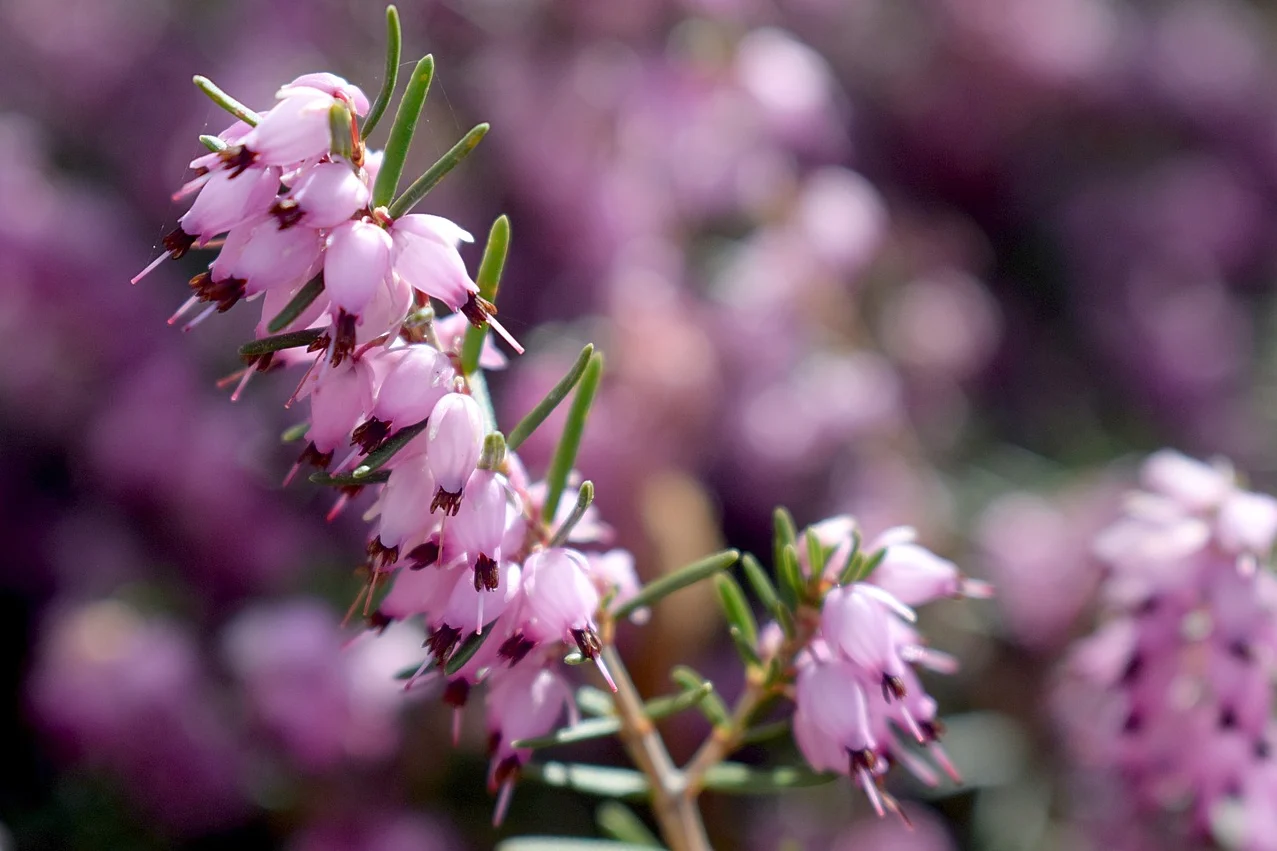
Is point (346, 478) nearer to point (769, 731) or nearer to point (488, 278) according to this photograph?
point (488, 278)

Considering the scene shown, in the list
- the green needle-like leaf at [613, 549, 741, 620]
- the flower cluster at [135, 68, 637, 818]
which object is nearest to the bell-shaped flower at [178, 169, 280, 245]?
the flower cluster at [135, 68, 637, 818]

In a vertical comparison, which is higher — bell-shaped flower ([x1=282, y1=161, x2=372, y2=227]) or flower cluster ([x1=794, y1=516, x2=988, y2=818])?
bell-shaped flower ([x1=282, y1=161, x2=372, y2=227])

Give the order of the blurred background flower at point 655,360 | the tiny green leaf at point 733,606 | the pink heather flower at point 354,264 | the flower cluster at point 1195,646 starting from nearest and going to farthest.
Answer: the pink heather flower at point 354,264
the tiny green leaf at point 733,606
the flower cluster at point 1195,646
the blurred background flower at point 655,360

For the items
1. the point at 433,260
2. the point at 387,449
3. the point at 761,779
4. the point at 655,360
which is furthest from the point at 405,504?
the point at 655,360

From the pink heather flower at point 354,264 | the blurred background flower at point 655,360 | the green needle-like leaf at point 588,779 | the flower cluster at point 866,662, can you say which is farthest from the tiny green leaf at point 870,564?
the blurred background flower at point 655,360

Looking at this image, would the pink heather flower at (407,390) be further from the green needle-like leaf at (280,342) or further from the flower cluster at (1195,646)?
the flower cluster at (1195,646)

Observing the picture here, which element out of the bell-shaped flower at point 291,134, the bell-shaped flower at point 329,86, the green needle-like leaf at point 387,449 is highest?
the bell-shaped flower at point 329,86

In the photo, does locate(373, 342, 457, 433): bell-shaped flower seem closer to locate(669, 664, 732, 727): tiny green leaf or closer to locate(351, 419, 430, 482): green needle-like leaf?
locate(351, 419, 430, 482): green needle-like leaf
